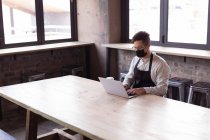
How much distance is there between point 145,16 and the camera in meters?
5.49

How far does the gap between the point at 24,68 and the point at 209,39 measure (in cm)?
310

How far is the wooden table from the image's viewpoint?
6.57 ft

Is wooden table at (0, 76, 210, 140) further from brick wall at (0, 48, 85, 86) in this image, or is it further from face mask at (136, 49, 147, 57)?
brick wall at (0, 48, 85, 86)

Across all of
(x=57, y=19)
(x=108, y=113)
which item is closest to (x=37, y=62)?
(x=57, y=19)

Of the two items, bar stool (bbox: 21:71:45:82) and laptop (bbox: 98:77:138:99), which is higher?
laptop (bbox: 98:77:138:99)

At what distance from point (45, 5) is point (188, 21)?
8.77 feet

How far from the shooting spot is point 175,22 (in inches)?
198

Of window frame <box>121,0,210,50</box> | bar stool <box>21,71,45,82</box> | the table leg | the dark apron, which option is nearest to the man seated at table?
the dark apron

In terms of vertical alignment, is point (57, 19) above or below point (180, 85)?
above

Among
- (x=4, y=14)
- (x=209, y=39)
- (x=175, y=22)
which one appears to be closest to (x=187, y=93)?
(x=209, y=39)

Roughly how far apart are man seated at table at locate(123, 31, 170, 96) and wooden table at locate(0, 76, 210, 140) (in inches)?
11.6

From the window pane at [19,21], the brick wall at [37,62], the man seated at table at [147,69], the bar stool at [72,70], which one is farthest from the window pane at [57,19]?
the man seated at table at [147,69]

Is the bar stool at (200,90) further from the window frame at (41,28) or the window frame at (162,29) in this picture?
the window frame at (41,28)

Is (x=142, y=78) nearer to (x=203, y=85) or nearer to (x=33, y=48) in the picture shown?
(x=203, y=85)
